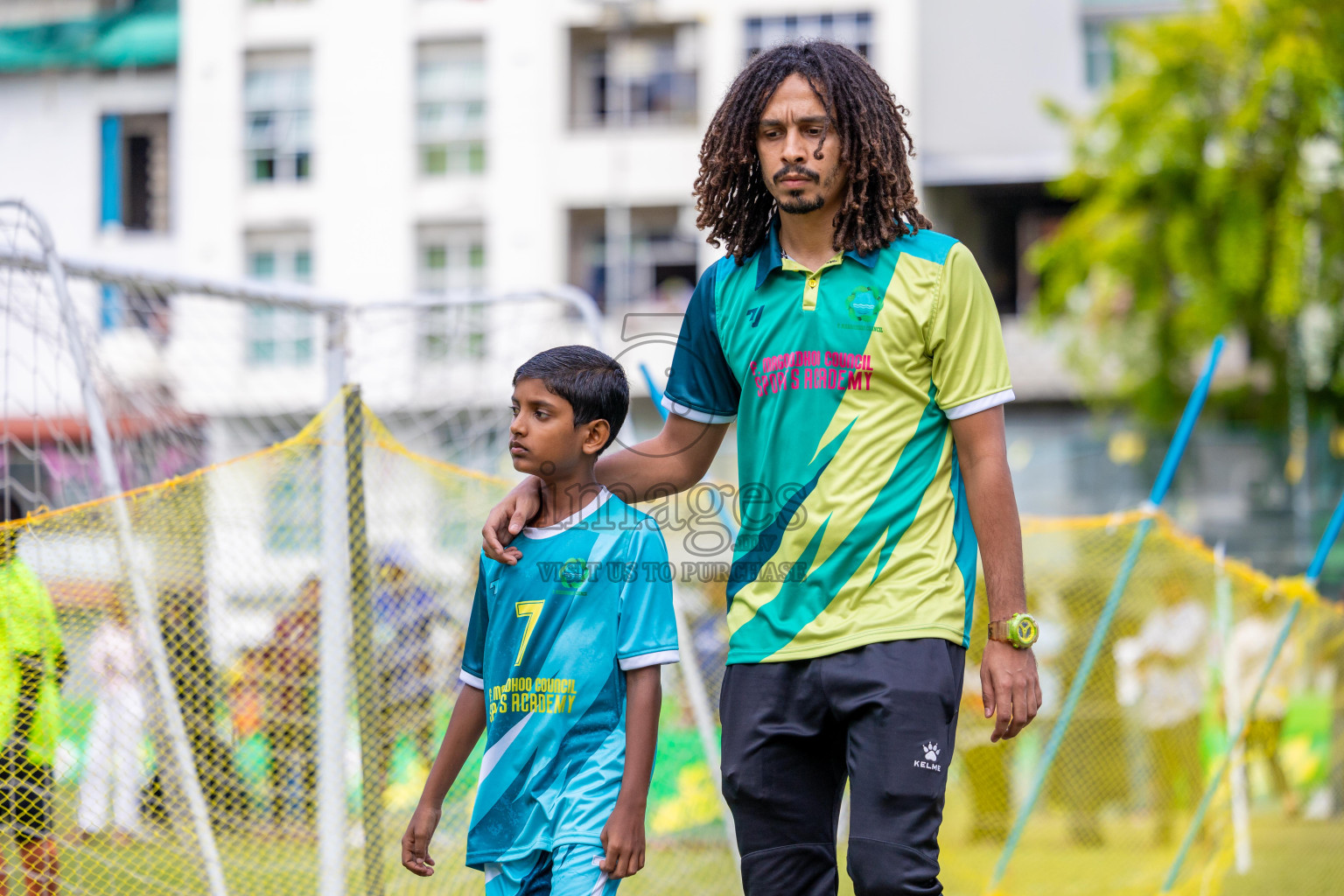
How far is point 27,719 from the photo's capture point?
3.80m

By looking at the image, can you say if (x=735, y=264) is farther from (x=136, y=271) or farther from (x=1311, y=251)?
(x=1311, y=251)

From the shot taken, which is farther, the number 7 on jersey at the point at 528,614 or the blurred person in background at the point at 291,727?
the blurred person in background at the point at 291,727

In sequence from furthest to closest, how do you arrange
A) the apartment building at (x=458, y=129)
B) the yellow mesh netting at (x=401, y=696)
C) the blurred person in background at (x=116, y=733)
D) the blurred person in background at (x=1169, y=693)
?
the apartment building at (x=458, y=129)
the blurred person in background at (x=1169, y=693)
the yellow mesh netting at (x=401, y=696)
the blurred person in background at (x=116, y=733)

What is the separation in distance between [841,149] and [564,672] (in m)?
1.21

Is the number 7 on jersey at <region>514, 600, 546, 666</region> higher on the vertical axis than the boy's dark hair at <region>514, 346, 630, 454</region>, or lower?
lower

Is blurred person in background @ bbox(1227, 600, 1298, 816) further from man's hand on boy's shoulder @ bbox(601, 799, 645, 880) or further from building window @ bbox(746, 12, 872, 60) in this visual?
building window @ bbox(746, 12, 872, 60)

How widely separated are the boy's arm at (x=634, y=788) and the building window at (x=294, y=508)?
2.15 m

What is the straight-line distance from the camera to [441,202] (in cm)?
2331

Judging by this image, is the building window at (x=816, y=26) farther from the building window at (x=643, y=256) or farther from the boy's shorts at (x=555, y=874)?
the boy's shorts at (x=555, y=874)

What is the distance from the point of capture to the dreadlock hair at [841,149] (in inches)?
114

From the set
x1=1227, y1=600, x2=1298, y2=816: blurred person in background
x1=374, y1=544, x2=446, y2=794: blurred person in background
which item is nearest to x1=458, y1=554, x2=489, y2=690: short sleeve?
x1=374, y1=544, x2=446, y2=794: blurred person in background

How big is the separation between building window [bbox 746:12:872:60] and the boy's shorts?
20.3m

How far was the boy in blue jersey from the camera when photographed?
2945mm

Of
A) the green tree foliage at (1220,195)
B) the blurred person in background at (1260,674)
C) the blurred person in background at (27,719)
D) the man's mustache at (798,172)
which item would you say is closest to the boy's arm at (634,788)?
the man's mustache at (798,172)
